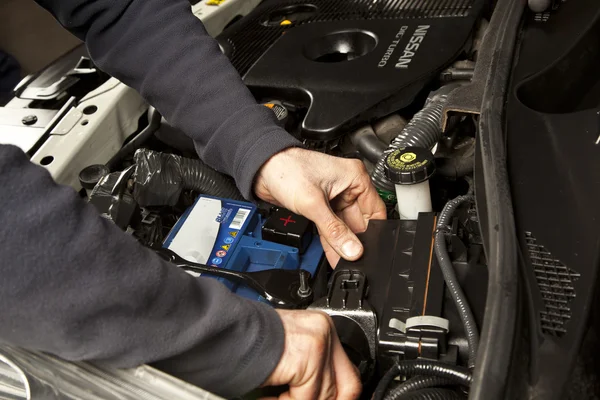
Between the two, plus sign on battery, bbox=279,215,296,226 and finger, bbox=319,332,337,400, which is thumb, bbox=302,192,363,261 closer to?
plus sign on battery, bbox=279,215,296,226

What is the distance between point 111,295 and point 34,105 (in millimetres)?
1116

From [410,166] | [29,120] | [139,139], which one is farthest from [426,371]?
[29,120]

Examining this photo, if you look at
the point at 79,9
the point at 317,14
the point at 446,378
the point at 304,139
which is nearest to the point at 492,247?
the point at 446,378

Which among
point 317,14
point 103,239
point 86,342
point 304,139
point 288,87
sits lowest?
point 86,342

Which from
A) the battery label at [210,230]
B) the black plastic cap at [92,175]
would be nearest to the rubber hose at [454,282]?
the battery label at [210,230]

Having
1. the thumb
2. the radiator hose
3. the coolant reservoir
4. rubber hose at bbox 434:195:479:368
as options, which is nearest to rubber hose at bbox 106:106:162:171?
the radiator hose

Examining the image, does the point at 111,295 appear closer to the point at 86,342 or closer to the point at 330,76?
the point at 86,342

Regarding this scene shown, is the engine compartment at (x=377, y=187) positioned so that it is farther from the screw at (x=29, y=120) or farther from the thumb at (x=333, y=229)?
the screw at (x=29, y=120)

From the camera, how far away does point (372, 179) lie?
1.14 meters

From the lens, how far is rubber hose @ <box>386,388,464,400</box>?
681 millimetres

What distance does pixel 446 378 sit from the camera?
27.5 inches

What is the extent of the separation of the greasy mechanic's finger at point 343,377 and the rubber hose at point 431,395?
0.08m

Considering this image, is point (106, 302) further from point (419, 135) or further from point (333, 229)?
point (419, 135)

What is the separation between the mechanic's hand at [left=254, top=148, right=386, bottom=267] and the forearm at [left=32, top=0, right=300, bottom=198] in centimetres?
5
